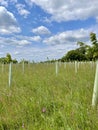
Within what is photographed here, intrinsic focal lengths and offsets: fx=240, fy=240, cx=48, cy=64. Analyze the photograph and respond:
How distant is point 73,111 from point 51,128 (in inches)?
20.9

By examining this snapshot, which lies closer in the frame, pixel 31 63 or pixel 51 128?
pixel 51 128

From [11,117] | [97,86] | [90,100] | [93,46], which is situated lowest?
[11,117]

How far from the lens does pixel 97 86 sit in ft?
14.3

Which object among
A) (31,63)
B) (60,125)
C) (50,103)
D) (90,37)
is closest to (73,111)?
(60,125)

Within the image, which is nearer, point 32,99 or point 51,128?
point 51,128

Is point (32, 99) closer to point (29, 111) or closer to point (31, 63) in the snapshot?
point (29, 111)

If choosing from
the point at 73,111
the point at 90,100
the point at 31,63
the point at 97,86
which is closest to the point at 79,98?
the point at 90,100

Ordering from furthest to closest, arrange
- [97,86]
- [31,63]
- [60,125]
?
[31,63], [97,86], [60,125]

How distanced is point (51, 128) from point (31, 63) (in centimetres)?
2605

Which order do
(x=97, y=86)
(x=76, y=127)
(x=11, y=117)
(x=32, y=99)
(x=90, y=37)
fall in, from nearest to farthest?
(x=76, y=127), (x=97, y=86), (x=11, y=117), (x=32, y=99), (x=90, y=37)

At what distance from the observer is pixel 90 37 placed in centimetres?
3544

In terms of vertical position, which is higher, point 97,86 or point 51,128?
point 97,86

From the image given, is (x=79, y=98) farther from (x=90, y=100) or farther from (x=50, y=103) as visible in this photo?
(x=50, y=103)

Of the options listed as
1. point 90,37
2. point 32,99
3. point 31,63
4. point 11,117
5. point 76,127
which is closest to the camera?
point 76,127
